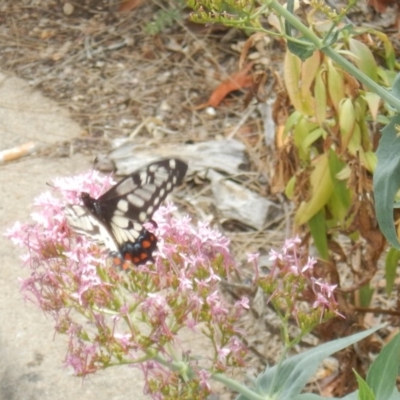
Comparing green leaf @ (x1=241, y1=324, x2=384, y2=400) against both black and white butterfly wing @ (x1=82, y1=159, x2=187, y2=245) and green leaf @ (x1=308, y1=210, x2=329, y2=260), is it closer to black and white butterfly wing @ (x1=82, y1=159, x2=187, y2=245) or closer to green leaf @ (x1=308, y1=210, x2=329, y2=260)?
black and white butterfly wing @ (x1=82, y1=159, x2=187, y2=245)

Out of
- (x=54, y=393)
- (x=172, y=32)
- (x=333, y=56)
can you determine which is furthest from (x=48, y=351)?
(x=172, y=32)

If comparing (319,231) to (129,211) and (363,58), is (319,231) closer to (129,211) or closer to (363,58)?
(363,58)

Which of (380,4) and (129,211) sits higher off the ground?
(129,211)

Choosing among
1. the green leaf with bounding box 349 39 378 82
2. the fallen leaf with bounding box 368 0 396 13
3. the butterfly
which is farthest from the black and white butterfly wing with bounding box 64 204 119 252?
the fallen leaf with bounding box 368 0 396 13

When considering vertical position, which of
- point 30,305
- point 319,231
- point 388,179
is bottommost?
point 30,305

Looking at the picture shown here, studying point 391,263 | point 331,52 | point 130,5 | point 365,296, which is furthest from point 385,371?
point 130,5

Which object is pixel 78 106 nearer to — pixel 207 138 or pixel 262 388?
pixel 207 138

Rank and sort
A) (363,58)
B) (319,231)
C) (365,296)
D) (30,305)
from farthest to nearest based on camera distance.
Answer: (30,305), (365,296), (319,231), (363,58)

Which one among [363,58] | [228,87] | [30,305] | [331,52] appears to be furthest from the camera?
[228,87]

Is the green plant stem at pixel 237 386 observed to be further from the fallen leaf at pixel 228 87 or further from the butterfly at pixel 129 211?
the fallen leaf at pixel 228 87
